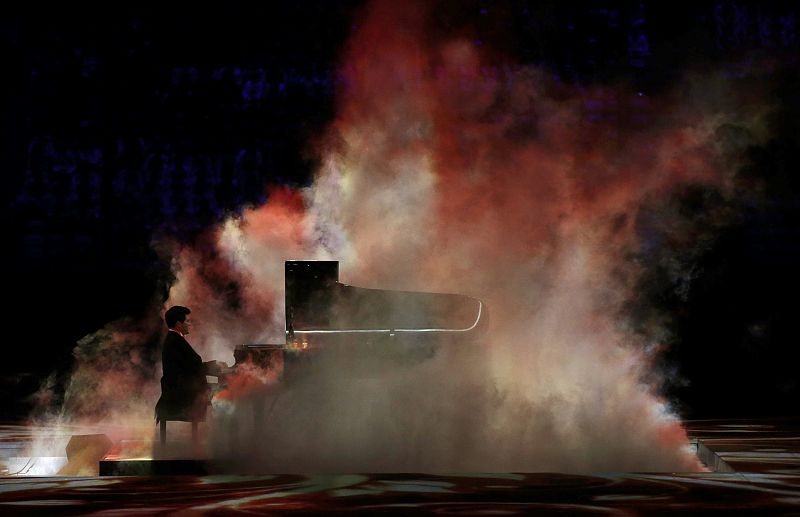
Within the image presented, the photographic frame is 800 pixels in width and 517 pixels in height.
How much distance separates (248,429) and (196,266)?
367cm

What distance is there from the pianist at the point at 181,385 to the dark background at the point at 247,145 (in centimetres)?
418

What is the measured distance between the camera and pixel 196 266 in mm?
11148

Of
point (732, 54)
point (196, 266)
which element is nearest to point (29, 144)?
point (196, 266)

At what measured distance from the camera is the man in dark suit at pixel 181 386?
283 inches

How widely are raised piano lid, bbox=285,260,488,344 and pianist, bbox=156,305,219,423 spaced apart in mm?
682

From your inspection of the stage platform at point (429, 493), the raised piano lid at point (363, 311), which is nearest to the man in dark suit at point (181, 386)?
the stage platform at point (429, 493)

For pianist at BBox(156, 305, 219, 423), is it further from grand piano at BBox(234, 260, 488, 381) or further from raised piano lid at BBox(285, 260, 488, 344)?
raised piano lid at BBox(285, 260, 488, 344)

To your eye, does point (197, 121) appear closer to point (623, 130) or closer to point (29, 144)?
point (29, 144)

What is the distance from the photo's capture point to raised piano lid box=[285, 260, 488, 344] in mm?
7633

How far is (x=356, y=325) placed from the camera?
775cm

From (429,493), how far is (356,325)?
6.79 ft

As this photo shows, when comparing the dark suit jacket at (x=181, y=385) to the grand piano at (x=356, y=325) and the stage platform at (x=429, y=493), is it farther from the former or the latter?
the stage platform at (x=429, y=493)

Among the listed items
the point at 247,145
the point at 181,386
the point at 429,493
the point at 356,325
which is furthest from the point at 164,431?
the point at 247,145

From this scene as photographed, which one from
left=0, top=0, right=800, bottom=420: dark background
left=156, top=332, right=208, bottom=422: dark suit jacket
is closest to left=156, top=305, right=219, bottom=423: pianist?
left=156, top=332, right=208, bottom=422: dark suit jacket
